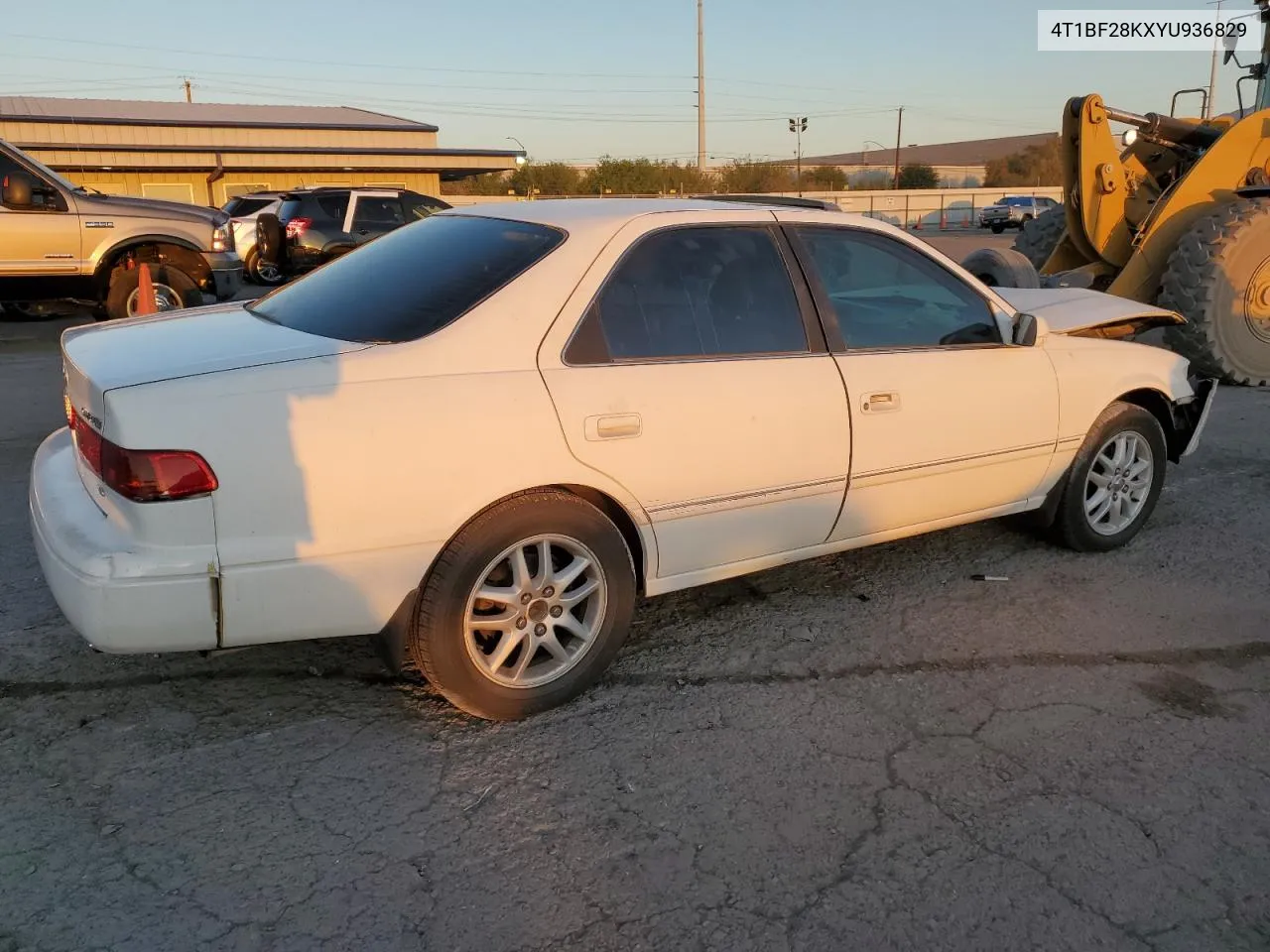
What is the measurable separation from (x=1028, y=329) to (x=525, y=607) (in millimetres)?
2406

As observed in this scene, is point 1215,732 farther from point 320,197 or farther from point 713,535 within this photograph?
point 320,197

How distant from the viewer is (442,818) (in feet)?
9.16

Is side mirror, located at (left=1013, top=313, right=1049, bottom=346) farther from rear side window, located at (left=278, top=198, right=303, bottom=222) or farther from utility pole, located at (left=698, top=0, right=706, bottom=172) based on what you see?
utility pole, located at (left=698, top=0, right=706, bottom=172)

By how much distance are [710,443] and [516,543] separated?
Answer: 755 millimetres

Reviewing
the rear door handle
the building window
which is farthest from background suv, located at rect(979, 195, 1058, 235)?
the rear door handle

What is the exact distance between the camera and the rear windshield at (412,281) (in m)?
3.25

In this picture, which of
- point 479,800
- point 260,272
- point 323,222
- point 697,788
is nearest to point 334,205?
point 323,222

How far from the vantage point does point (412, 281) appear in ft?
11.5

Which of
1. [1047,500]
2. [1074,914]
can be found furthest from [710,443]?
[1047,500]

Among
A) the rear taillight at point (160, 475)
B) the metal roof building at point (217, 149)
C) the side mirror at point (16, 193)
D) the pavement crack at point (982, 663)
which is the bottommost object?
the pavement crack at point (982, 663)

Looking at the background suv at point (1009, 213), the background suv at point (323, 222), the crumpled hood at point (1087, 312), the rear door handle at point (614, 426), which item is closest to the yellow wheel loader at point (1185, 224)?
the crumpled hood at point (1087, 312)

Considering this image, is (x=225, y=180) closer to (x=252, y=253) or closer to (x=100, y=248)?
(x=252, y=253)

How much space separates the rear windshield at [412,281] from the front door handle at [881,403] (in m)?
Answer: 1.28

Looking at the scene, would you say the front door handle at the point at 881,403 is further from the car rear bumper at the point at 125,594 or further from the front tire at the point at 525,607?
the car rear bumper at the point at 125,594
